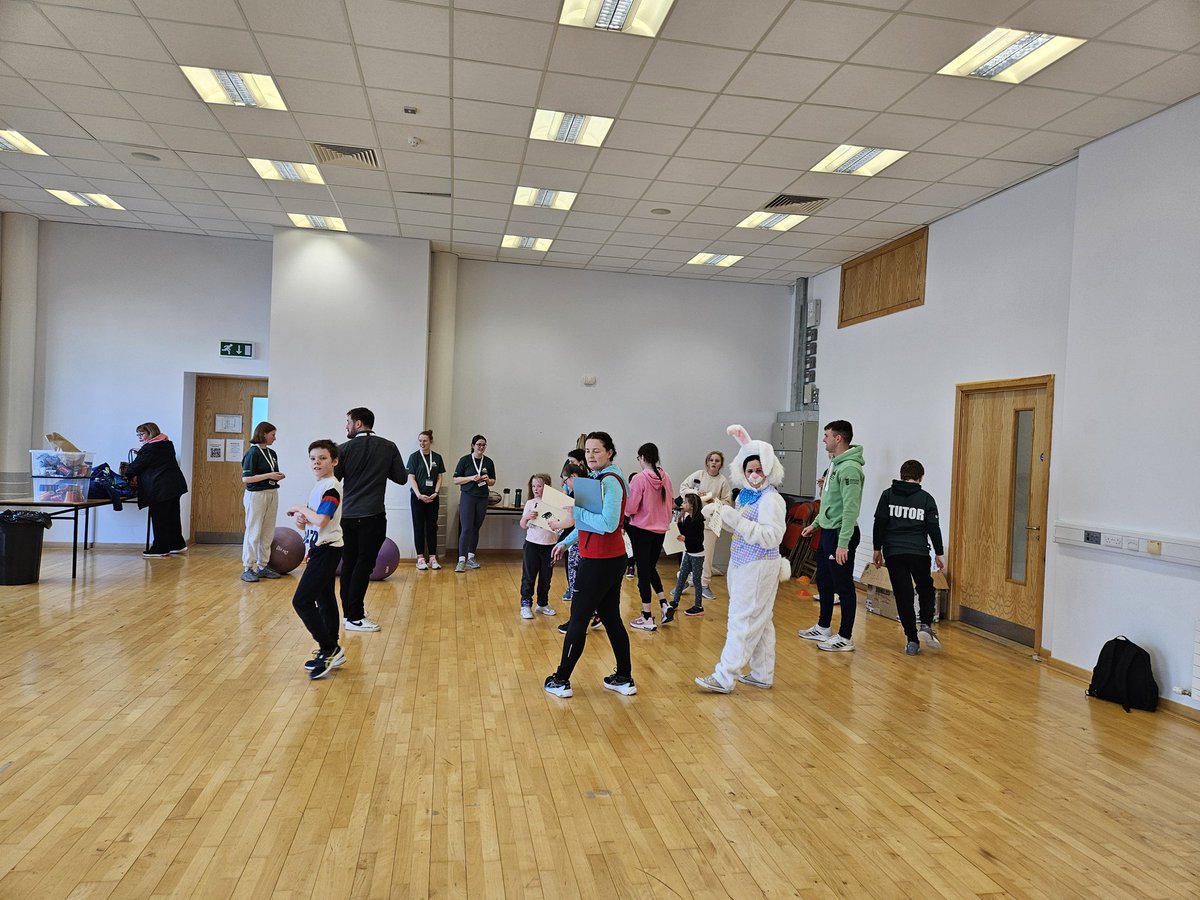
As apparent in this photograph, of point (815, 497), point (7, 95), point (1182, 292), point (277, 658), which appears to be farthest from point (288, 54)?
point (815, 497)

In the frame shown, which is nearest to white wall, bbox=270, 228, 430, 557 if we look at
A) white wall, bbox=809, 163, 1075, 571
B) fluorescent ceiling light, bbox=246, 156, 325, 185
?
fluorescent ceiling light, bbox=246, 156, 325, 185

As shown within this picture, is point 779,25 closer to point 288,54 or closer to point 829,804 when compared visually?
point 288,54

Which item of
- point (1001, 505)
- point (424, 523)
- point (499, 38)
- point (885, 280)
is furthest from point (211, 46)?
point (1001, 505)

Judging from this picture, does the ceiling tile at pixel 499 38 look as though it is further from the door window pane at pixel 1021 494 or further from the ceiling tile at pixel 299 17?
the door window pane at pixel 1021 494

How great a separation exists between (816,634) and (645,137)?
4267 mm

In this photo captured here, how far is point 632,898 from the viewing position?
256 cm

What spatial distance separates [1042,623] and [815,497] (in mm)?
4158

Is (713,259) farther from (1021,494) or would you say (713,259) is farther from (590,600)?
(590,600)

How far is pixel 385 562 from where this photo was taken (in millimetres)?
8180

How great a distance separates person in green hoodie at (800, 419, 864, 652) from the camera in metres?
5.94

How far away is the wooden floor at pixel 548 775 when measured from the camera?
2713 millimetres

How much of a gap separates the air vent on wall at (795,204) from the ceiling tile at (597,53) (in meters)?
2.75

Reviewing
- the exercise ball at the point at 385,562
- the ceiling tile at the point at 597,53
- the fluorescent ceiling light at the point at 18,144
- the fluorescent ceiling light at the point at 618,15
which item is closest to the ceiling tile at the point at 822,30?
the fluorescent ceiling light at the point at 618,15

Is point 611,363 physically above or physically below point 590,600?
above
